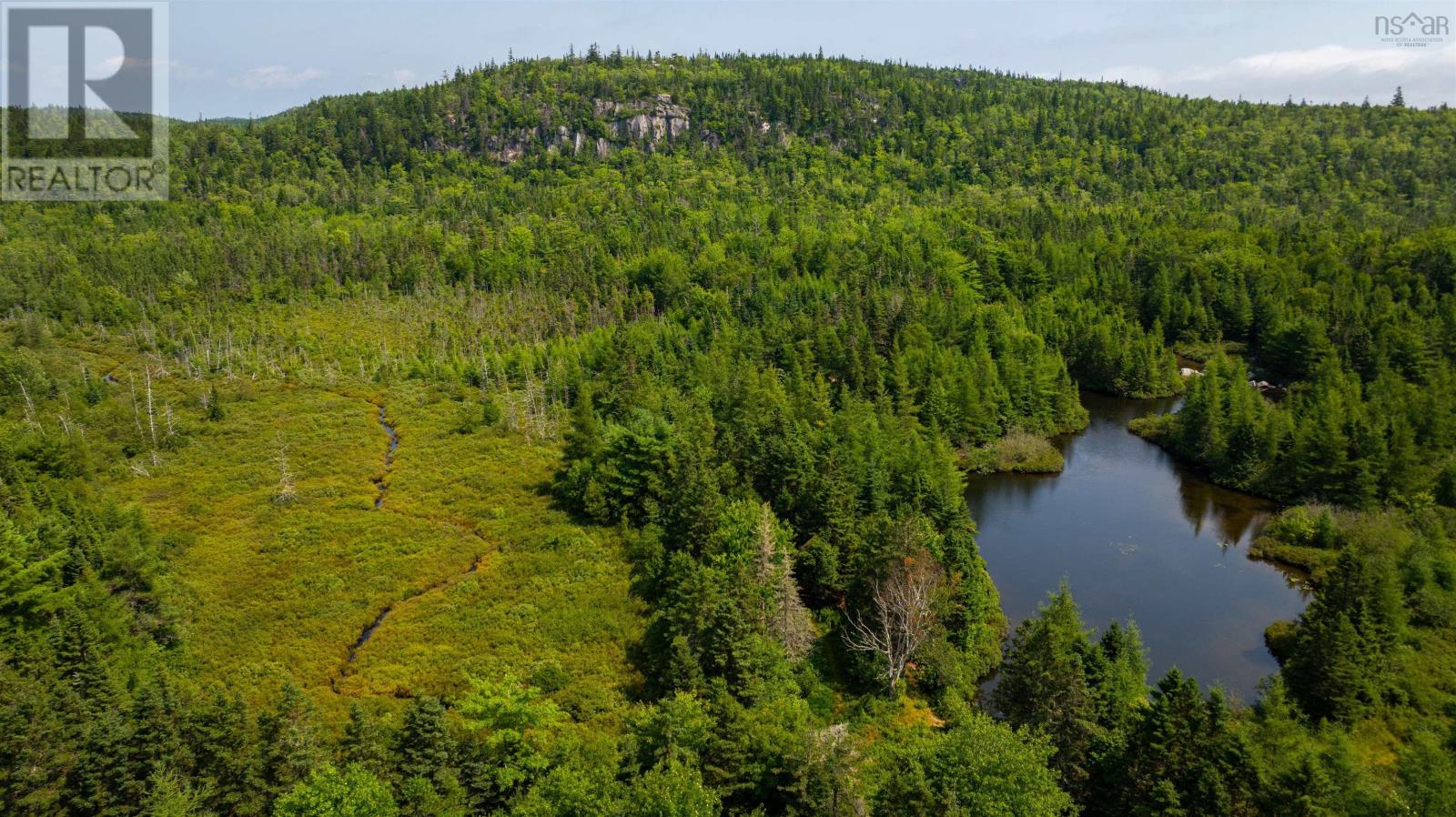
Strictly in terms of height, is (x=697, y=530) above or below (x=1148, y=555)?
above

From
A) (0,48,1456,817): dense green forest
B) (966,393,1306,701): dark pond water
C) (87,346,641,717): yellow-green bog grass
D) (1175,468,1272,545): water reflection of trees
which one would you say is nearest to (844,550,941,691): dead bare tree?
(0,48,1456,817): dense green forest

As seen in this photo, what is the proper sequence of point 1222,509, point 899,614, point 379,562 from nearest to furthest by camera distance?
point 899,614, point 379,562, point 1222,509

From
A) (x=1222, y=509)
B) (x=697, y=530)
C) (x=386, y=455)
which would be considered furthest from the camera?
(x=386, y=455)

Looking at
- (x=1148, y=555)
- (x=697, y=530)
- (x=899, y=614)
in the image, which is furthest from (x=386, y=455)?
(x=1148, y=555)

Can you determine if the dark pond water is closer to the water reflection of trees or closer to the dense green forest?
the water reflection of trees

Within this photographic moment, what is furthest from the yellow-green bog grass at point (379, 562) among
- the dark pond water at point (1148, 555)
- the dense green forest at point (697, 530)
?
the dark pond water at point (1148, 555)

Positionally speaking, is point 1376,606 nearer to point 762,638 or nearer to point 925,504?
point 925,504

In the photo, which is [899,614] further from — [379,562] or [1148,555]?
[379,562]

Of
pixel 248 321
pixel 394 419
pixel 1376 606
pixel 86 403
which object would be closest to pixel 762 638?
pixel 1376 606
